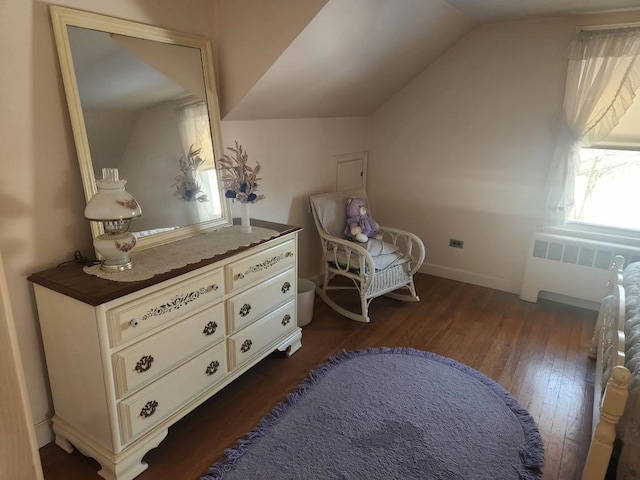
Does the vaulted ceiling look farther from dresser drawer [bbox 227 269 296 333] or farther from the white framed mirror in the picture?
dresser drawer [bbox 227 269 296 333]

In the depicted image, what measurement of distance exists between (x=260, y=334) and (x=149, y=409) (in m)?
0.72

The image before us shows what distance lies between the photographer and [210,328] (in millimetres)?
2041

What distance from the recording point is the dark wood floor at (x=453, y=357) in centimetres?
193

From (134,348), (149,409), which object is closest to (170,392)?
(149,409)

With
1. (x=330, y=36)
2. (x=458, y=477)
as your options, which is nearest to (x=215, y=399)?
(x=458, y=477)

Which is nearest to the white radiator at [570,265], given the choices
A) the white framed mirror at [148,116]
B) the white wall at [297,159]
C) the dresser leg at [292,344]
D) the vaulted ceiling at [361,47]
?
the vaulted ceiling at [361,47]

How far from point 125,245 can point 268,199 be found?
→ 1.43 metres

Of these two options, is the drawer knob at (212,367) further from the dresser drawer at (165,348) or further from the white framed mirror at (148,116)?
the white framed mirror at (148,116)

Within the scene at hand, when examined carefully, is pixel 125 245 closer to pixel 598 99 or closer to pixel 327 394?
pixel 327 394

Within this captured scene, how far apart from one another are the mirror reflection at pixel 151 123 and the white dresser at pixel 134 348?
44 centimetres

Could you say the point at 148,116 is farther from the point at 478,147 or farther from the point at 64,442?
the point at 478,147

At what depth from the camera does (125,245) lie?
1771 mm

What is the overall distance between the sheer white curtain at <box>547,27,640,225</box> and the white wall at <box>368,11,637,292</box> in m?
0.10

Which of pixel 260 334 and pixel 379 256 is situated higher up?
pixel 379 256
